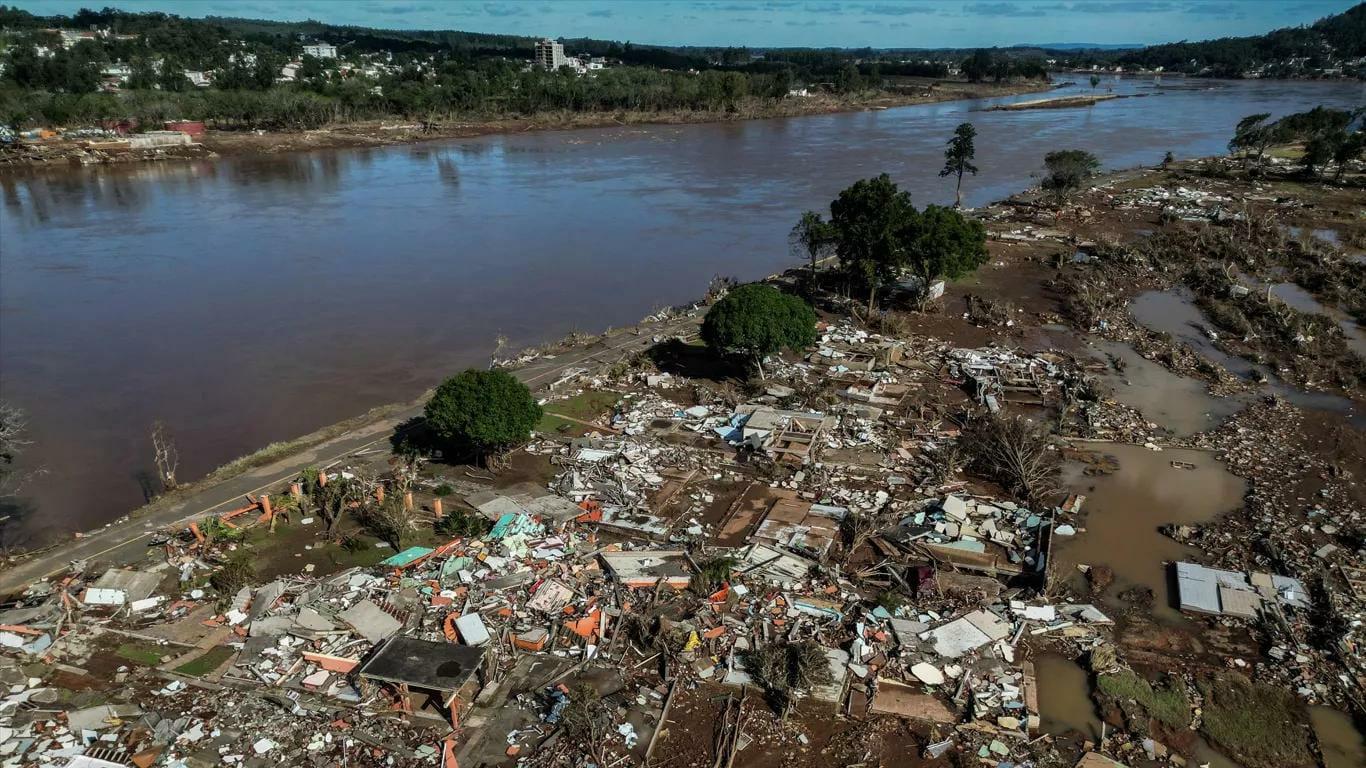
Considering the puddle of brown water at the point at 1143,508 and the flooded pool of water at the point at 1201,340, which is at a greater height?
the flooded pool of water at the point at 1201,340

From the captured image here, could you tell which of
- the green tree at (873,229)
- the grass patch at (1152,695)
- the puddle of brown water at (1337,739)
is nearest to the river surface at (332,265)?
the green tree at (873,229)

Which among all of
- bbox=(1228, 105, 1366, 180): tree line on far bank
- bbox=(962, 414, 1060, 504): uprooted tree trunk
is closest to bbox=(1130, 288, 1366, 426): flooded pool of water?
bbox=(962, 414, 1060, 504): uprooted tree trunk

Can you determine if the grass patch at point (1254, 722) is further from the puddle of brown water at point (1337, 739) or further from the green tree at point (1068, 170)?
the green tree at point (1068, 170)

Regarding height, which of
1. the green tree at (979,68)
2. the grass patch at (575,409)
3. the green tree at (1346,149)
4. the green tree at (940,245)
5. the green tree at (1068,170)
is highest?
the green tree at (979,68)

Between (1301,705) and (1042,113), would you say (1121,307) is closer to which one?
(1301,705)

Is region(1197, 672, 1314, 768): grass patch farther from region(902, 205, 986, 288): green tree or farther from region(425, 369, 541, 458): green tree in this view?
region(902, 205, 986, 288): green tree

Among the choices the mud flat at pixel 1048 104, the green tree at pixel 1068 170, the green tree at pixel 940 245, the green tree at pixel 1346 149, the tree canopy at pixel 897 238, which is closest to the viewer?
the green tree at pixel 940 245

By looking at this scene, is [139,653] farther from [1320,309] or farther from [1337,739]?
[1320,309]
